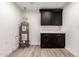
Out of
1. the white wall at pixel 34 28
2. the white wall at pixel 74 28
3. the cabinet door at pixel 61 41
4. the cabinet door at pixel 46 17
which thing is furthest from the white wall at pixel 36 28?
the white wall at pixel 74 28

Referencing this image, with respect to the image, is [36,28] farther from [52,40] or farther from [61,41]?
[61,41]

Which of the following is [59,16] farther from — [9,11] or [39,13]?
[9,11]

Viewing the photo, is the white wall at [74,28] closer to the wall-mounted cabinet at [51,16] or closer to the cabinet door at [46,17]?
the wall-mounted cabinet at [51,16]

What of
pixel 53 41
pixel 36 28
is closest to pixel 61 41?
pixel 53 41

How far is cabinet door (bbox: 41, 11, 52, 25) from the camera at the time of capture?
18.1 feet

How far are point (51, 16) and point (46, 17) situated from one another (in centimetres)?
25

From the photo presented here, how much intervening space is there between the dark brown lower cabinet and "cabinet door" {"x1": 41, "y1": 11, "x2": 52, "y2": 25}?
0.68 meters

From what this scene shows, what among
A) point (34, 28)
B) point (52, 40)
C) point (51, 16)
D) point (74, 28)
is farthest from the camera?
point (34, 28)

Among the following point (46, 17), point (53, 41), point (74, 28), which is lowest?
point (53, 41)

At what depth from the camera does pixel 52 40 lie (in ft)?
17.2

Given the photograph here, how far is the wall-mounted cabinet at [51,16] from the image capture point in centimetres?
550

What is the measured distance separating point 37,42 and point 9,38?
8.01 feet

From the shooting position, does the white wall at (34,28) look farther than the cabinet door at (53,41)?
Yes

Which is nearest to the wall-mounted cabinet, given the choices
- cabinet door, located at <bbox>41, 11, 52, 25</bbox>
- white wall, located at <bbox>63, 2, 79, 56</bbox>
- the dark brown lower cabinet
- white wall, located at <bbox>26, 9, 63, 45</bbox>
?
cabinet door, located at <bbox>41, 11, 52, 25</bbox>
